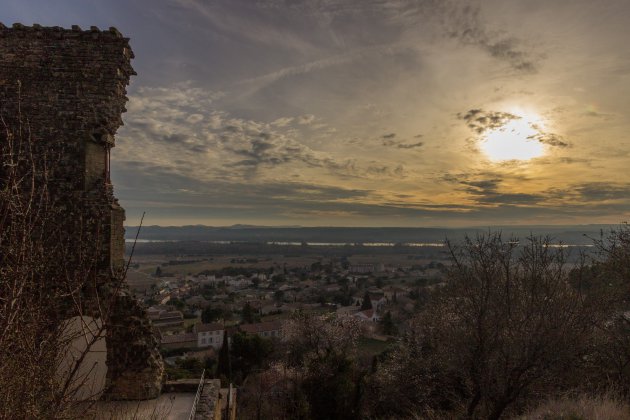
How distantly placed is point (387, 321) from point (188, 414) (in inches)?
1571

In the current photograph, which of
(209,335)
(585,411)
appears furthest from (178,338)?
(585,411)

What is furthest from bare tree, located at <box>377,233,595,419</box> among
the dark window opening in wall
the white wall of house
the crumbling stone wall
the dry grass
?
the white wall of house

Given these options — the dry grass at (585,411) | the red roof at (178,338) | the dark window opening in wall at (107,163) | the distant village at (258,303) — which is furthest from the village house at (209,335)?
the dry grass at (585,411)

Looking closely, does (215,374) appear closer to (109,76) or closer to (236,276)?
(109,76)

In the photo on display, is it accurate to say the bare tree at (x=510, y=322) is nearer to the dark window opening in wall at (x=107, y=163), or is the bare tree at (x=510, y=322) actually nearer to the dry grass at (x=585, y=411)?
the dry grass at (x=585, y=411)

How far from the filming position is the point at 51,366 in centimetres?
449

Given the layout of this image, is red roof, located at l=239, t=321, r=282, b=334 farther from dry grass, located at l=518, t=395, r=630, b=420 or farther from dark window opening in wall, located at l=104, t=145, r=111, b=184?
dry grass, located at l=518, t=395, r=630, b=420

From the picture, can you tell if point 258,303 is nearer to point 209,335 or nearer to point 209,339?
point 209,335

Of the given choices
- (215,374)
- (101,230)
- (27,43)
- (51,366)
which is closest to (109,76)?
(27,43)

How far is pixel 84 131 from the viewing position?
7203 millimetres

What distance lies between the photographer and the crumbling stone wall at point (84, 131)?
7.00 m

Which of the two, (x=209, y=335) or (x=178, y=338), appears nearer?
(x=178, y=338)

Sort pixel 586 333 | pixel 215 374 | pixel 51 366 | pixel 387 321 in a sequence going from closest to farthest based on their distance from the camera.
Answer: pixel 51 366
pixel 586 333
pixel 215 374
pixel 387 321

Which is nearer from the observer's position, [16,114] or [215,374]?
[16,114]
